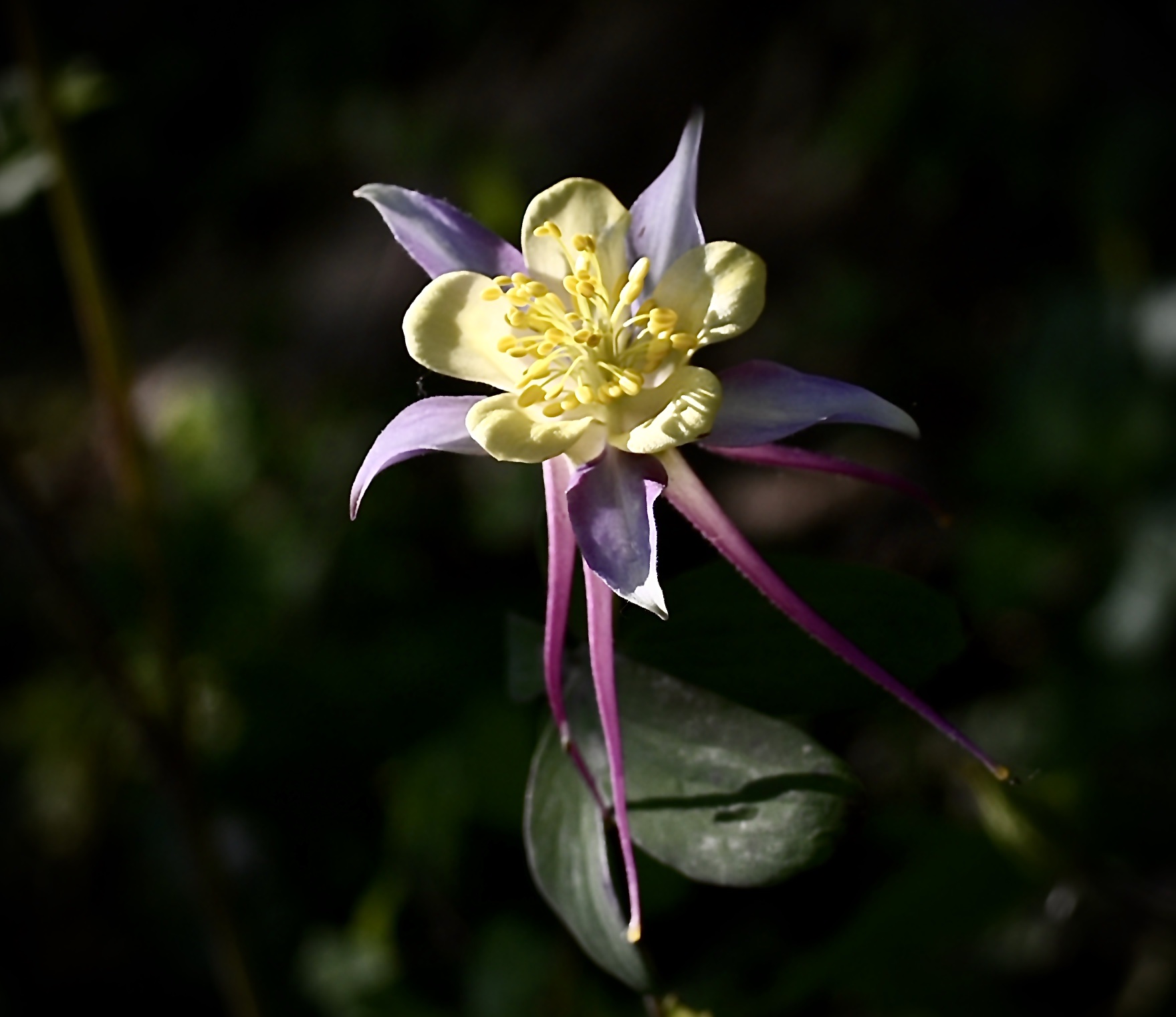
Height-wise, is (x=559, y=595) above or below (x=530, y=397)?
below

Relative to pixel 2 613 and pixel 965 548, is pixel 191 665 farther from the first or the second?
pixel 965 548

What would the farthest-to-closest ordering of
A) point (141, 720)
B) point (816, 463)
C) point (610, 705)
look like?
point (141, 720)
point (816, 463)
point (610, 705)

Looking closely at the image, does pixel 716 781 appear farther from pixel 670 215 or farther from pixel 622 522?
pixel 670 215

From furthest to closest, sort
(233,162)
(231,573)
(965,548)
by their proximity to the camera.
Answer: (233,162) → (231,573) → (965,548)

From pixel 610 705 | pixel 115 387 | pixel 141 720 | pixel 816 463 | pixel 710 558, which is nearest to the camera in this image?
pixel 610 705

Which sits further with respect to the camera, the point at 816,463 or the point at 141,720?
the point at 141,720

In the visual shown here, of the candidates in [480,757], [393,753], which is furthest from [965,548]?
[393,753]

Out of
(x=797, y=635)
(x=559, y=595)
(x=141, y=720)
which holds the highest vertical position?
(x=559, y=595)

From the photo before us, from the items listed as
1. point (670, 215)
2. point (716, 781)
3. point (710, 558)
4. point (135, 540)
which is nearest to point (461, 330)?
point (670, 215)
